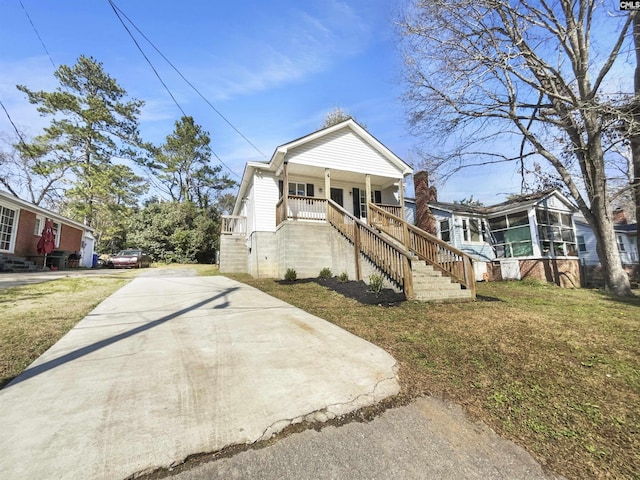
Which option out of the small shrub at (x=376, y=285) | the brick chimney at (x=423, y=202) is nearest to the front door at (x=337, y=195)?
the brick chimney at (x=423, y=202)

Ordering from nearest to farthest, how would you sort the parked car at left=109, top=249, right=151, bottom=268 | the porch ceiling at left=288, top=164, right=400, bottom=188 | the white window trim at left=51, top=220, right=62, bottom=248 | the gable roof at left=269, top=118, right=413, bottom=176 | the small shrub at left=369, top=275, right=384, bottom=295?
1. the small shrub at left=369, top=275, right=384, bottom=295
2. the gable roof at left=269, top=118, right=413, bottom=176
3. the porch ceiling at left=288, top=164, right=400, bottom=188
4. the white window trim at left=51, top=220, right=62, bottom=248
5. the parked car at left=109, top=249, right=151, bottom=268

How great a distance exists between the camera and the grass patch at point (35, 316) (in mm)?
3262

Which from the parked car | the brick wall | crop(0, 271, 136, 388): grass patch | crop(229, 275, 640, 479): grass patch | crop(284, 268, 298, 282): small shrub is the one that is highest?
the brick wall

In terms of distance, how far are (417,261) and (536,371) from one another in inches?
210

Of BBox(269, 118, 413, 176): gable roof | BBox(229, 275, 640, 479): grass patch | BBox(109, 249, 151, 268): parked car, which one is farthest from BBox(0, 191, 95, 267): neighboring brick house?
BBox(229, 275, 640, 479): grass patch

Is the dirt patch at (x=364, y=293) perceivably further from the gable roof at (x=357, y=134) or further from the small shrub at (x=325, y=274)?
the gable roof at (x=357, y=134)

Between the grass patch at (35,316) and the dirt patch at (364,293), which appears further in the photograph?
the dirt patch at (364,293)

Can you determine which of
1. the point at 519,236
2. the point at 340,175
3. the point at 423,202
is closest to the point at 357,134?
the point at 340,175

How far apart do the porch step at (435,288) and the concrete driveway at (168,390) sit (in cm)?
319

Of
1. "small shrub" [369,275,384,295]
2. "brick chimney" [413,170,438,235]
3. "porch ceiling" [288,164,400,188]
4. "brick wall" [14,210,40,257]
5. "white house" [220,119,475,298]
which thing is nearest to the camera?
"small shrub" [369,275,384,295]

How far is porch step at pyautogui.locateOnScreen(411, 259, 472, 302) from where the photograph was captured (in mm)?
6832

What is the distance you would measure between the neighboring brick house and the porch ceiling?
44.2 ft

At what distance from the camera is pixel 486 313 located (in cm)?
568

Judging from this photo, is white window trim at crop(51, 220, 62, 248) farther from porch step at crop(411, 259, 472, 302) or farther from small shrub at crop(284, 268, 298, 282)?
porch step at crop(411, 259, 472, 302)
